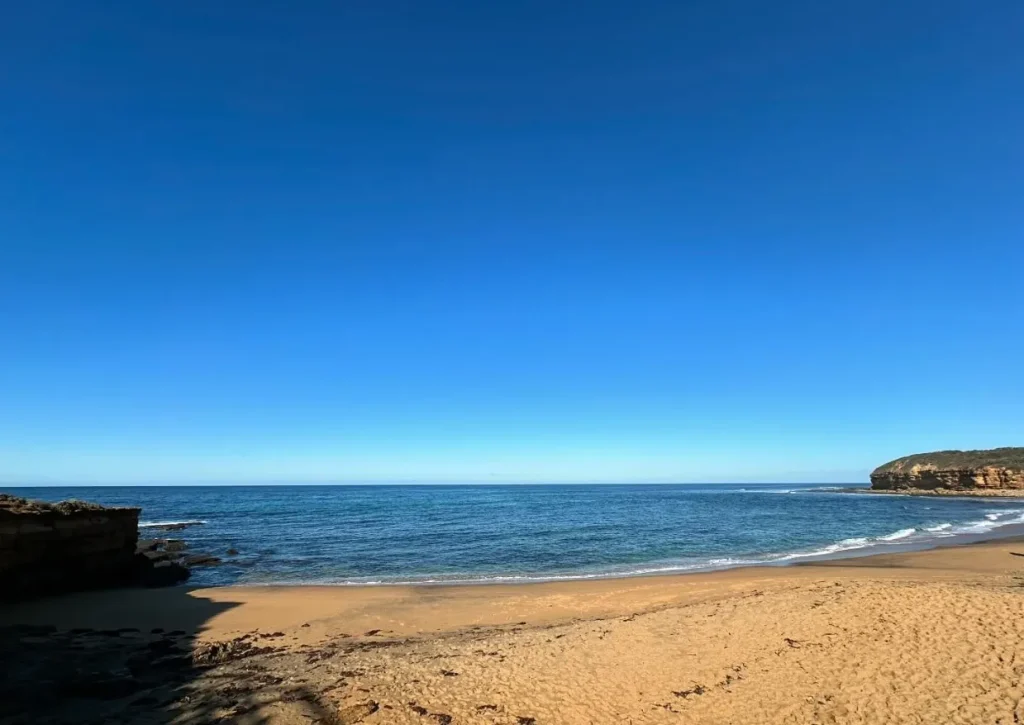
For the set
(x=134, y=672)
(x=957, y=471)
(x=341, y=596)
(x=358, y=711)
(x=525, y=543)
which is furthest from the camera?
(x=957, y=471)

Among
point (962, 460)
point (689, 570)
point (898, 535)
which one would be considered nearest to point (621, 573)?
point (689, 570)

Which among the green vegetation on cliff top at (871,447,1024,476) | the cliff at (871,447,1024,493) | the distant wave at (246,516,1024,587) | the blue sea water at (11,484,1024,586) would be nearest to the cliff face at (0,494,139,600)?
the blue sea water at (11,484,1024,586)

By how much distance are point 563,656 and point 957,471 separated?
5189 inches

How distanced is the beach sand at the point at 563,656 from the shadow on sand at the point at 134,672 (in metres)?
0.05

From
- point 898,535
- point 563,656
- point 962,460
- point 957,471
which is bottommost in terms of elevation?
point 898,535

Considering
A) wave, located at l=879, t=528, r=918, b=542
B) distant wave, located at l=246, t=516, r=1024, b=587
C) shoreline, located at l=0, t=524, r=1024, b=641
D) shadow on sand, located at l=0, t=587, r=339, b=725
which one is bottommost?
wave, located at l=879, t=528, r=918, b=542

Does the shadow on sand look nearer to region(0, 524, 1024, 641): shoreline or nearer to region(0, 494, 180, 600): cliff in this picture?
region(0, 524, 1024, 641): shoreline

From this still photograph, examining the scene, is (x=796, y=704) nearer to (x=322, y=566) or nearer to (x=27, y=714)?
(x=27, y=714)

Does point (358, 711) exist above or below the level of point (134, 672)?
above

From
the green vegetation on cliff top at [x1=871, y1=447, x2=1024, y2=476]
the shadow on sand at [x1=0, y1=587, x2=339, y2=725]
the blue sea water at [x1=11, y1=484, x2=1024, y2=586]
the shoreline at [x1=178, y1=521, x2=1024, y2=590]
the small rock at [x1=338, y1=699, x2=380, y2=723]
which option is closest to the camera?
the small rock at [x1=338, y1=699, x2=380, y2=723]

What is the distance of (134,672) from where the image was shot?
10703mm

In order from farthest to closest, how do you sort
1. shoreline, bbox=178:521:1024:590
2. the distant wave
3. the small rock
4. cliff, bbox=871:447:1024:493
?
cliff, bbox=871:447:1024:493
the distant wave
shoreline, bbox=178:521:1024:590
the small rock

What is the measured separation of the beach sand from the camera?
27.8 ft

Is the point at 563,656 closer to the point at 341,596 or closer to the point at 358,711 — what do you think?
the point at 358,711
